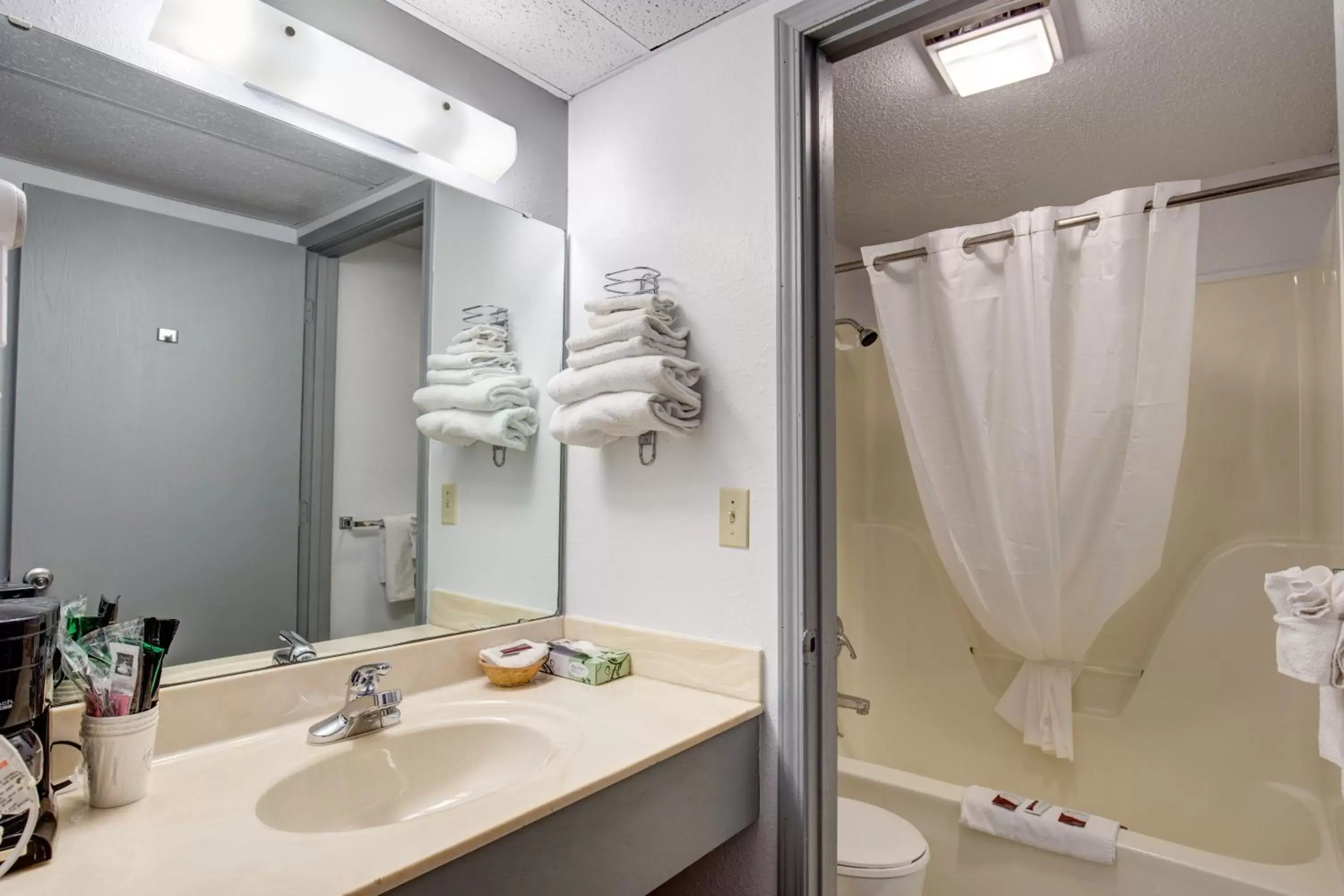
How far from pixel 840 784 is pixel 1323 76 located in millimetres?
2153

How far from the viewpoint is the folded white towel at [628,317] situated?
141cm

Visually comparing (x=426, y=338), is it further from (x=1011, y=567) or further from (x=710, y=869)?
(x=1011, y=567)

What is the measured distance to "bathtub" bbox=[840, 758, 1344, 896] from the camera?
1.59 meters

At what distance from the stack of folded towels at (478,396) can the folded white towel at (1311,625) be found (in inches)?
52.5

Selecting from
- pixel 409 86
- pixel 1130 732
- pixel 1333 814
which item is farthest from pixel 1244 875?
pixel 409 86

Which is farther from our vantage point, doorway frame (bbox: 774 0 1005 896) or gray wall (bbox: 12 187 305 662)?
doorway frame (bbox: 774 0 1005 896)

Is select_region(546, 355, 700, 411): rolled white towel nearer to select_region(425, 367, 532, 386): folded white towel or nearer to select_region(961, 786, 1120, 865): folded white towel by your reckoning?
select_region(425, 367, 532, 386): folded white towel

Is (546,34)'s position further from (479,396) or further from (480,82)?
(479,396)

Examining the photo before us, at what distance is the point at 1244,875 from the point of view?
158cm

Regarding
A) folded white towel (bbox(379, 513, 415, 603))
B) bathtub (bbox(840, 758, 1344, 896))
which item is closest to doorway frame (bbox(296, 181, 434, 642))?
folded white towel (bbox(379, 513, 415, 603))

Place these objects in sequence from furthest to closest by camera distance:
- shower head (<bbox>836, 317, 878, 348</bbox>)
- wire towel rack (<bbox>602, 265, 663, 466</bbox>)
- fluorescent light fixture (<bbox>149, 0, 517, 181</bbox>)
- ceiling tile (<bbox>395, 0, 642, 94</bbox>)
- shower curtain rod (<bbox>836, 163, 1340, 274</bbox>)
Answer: shower head (<bbox>836, 317, 878, 348</bbox>), shower curtain rod (<bbox>836, 163, 1340, 274</bbox>), wire towel rack (<bbox>602, 265, 663, 466</bbox>), ceiling tile (<bbox>395, 0, 642, 94</bbox>), fluorescent light fixture (<bbox>149, 0, 517, 181</bbox>)

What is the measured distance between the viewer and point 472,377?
1.55 meters

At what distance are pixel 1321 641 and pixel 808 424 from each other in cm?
77

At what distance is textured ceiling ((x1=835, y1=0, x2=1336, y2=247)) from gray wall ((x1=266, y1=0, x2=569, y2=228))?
676 millimetres
